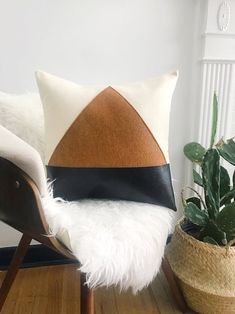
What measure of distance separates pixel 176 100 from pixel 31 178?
786mm

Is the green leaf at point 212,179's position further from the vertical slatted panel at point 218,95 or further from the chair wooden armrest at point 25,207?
the chair wooden armrest at point 25,207

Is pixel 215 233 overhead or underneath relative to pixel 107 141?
underneath

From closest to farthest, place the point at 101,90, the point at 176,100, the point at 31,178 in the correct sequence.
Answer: the point at 31,178 → the point at 101,90 → the point at 176,100

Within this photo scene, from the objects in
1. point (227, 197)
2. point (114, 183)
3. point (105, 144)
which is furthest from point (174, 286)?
point (105, 144)

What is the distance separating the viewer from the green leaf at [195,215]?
3.35ft

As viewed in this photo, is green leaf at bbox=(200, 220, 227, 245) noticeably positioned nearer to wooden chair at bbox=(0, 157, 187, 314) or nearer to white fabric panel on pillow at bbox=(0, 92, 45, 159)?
wooden chair at bbox=(0, 157, 187, 314)

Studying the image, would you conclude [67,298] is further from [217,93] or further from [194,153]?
[217,93]

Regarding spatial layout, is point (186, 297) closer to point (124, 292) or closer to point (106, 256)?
point (124, 292)

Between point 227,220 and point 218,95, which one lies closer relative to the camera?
point 227,220

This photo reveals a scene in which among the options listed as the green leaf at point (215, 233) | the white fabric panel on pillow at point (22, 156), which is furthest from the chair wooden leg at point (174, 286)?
the white fabric panel on pillow at point (22, 156)

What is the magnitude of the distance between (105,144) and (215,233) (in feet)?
1.48

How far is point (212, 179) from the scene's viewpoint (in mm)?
1013

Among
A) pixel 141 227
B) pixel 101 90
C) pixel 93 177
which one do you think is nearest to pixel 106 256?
pixel 141 227

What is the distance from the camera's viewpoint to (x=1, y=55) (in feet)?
3.84
